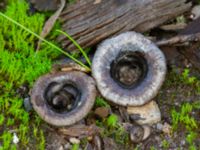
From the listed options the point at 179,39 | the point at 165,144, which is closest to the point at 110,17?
the point at 179,39

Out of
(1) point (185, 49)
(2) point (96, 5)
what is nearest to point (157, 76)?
(1) point (185, 49)

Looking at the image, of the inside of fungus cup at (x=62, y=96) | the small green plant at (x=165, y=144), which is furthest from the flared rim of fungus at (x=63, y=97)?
the small green plant at (x=165, y=144)

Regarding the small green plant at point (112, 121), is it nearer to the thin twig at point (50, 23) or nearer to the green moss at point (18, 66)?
the green moss at point (18, 66)

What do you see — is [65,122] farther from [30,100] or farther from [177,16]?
[177,16]

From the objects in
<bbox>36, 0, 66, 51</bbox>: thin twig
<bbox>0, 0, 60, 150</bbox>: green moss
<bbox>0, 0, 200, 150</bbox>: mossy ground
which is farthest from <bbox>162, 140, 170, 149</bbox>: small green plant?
<bbox>36, 0, 66, 51</bbox>: thin twig

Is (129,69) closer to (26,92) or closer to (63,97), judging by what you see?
(63,97)
